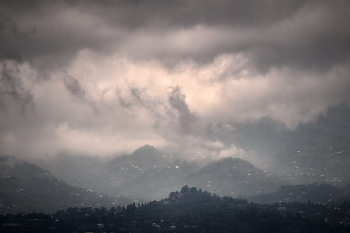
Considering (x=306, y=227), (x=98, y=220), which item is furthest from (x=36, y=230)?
(x=306, y=227)

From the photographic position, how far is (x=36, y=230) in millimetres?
168375

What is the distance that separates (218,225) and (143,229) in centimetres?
3980

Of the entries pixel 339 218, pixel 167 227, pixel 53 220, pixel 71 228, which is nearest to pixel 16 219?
pixel 53 220

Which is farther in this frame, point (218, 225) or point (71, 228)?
point (218, 225)

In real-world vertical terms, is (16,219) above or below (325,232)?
above

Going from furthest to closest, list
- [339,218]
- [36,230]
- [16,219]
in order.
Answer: [339,218], [16,219], [36,230]

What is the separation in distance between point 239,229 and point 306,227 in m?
33.0

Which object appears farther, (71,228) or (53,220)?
(53,220)

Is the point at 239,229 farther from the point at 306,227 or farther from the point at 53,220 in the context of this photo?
the point at 53,220

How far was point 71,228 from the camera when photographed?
6998 inches

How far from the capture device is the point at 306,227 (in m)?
188

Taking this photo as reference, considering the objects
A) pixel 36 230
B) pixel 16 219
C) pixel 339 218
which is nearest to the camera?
pixel 36 230

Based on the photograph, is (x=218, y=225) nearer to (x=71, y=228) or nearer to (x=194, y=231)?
(x=194, y=231)

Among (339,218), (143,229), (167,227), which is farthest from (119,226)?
(339,218)
